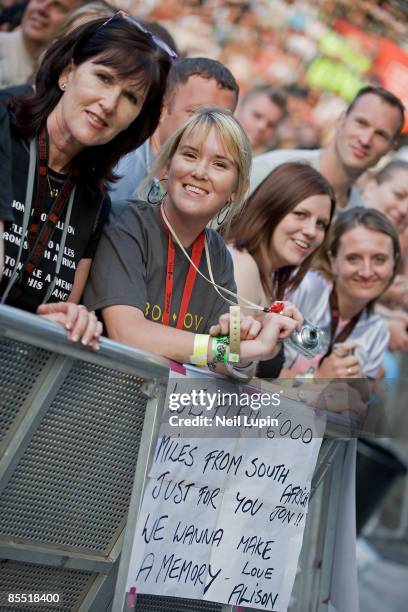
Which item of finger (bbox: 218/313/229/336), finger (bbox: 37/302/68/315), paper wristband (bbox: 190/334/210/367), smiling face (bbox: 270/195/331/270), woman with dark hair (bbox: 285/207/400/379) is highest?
woman with dark hair (bbox: 285/207/400/379)

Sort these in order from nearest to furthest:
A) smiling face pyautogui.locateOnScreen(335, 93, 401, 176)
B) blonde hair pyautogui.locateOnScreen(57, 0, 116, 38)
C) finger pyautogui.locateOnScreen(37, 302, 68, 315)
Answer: finger pyautogui.locateOnScreen(37, 302, 68, 315)
blonde hair pyautogui.locateOnScreen(57, 0, 116, 38)
smiling face pyautogui.locateOnScreen(335, 93, 401, 176)

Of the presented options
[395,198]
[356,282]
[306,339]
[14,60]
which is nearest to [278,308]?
[306,339]

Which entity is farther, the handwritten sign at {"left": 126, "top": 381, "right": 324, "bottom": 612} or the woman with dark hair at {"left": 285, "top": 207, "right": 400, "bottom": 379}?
the woman with dark hair at {"left": 285, "top": 207, "right": 400, "bottom": 379}

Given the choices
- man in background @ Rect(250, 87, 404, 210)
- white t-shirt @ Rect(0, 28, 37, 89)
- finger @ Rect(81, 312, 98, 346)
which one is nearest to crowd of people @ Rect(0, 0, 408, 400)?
finger @ Rect(81, 312, 98, 346)

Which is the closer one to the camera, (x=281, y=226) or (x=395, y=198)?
(x=281, y=226)

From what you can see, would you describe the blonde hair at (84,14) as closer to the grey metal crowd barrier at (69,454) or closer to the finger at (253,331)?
the finger at (253,331)

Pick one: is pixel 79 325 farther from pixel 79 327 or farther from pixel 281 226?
pixel 281 226

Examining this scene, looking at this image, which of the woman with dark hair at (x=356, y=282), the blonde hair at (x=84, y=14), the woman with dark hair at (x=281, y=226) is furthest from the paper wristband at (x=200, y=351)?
the woman with dark hair at (x=356, y=282)

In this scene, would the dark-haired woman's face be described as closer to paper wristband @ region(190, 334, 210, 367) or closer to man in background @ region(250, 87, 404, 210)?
paper wristband @ region(190, 334, 210, 367)

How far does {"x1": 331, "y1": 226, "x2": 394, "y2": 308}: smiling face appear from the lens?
5.39m

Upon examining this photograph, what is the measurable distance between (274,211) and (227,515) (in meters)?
1.71

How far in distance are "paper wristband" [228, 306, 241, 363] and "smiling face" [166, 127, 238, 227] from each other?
55 cm

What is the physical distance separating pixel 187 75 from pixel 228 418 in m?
2.10

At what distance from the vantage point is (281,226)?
14.7ft
